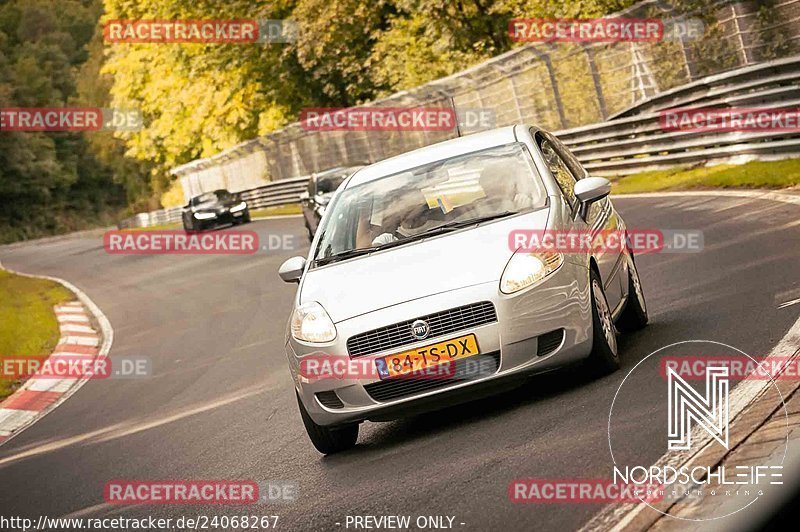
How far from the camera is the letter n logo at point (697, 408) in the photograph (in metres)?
5.65

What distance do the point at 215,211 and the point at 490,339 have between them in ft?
115

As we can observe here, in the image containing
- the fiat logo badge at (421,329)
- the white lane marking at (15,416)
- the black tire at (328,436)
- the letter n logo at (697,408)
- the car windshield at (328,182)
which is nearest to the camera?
the letter n logo at (697,408)

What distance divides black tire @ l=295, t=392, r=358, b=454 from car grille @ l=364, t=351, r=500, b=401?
473 millimetres

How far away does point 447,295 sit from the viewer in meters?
7.08

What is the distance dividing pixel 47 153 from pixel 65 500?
9873 centimetres

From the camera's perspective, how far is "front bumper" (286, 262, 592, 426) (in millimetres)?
7031

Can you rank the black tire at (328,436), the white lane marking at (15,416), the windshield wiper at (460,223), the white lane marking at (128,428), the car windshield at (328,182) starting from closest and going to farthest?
the black tire at (328,436)
the windshield wiper at (460,223)
the white lane marking at (128,428)
the white lane marking at (15,416)
the car windshield at (328,182)

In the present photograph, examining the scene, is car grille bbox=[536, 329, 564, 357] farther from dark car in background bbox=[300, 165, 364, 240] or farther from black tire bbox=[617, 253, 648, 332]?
dark car in background bbox=[300, 165, 364, 240]

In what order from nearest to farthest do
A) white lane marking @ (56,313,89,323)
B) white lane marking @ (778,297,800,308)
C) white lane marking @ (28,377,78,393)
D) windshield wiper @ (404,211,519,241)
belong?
windshield wiper @ (404,211,519,241)
white lane marking @ (778,297,800,308)
white lane marking @ (28,377,78,393)
white lane marking @ (56,313,89,323)

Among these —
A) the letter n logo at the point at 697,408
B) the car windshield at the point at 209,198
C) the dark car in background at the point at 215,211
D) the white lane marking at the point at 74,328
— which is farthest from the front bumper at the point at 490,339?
the car windshield at the point at 209,198

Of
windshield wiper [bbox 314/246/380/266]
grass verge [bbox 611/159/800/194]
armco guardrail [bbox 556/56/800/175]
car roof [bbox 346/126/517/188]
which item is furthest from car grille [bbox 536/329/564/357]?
armco guardrail [bbox 556/56/800/175]

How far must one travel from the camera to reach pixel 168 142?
74.3 meters

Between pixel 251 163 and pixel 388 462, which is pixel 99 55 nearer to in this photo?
pixel 251 163

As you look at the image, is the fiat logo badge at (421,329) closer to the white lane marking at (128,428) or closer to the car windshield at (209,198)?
the white lane marking at (128,428)
